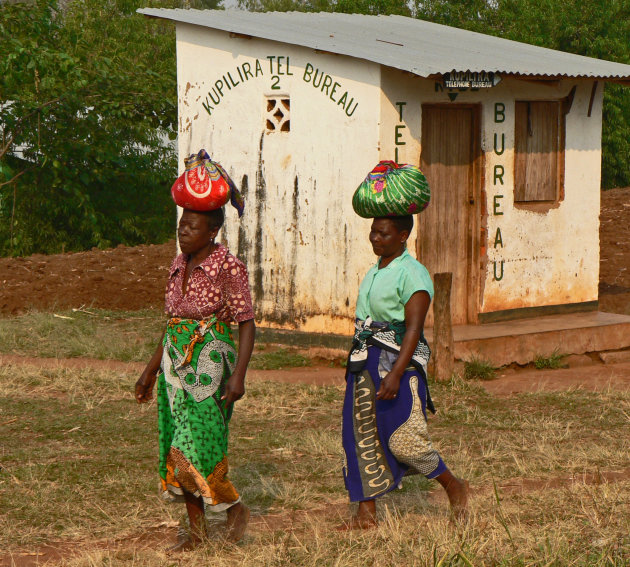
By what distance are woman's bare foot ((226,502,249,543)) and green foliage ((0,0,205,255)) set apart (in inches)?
419

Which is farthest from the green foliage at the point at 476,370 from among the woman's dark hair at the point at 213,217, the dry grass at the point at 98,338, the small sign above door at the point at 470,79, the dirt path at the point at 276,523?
the woman's dark hair at the point at 213,217

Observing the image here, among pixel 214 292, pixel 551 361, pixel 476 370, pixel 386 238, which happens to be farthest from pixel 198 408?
pixel 551 361

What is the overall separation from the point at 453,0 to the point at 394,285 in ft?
78.7

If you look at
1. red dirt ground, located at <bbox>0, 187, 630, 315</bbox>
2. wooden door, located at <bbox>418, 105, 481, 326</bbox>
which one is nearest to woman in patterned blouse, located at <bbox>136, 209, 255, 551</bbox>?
wooden door, located at <bbox>418, 105, 481, 326</bbox>

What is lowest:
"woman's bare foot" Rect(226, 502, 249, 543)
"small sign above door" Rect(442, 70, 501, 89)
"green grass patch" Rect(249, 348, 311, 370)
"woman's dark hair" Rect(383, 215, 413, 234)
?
"woman's bare foot" Rect(226, 502, 249, 543)

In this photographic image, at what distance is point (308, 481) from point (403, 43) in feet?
18.7

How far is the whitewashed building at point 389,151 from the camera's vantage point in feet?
33.7

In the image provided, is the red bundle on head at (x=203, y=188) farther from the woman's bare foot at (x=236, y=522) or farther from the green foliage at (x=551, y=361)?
the green foliage at (x=551, y=361)

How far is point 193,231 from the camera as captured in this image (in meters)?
5.03

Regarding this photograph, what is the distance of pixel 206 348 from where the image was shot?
4.94m

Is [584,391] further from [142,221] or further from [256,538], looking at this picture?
[142,221]

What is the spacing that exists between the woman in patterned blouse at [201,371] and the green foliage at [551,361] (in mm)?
5782

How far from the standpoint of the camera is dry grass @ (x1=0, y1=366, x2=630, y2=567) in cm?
492

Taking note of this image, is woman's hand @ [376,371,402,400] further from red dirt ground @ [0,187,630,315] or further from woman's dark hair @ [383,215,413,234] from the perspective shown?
red dirt ground @ [0,187,630,315]
